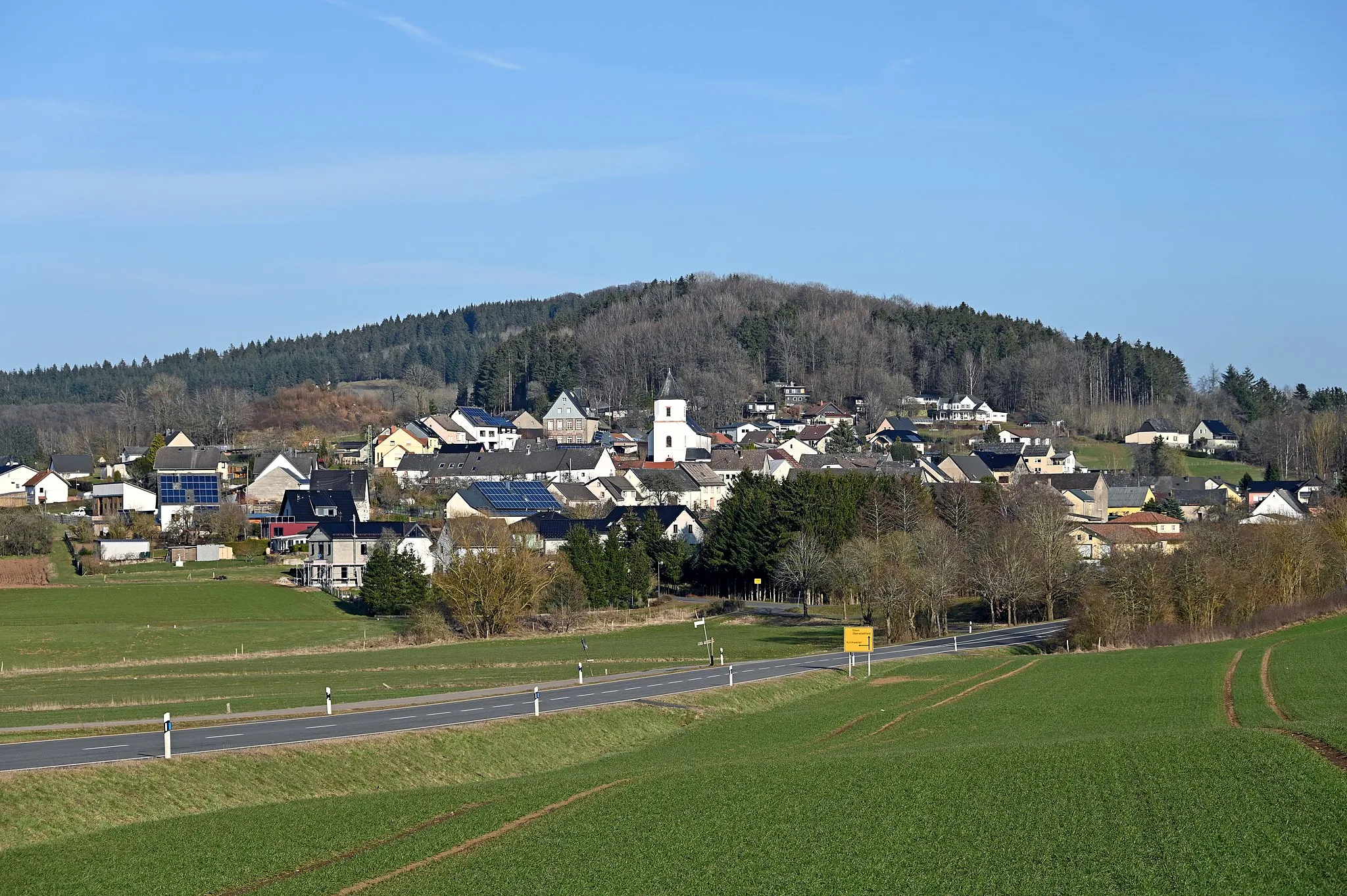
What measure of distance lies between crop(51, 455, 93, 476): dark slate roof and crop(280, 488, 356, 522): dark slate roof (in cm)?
3724

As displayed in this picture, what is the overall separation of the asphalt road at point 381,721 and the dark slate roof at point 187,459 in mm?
75668

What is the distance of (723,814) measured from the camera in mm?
19703

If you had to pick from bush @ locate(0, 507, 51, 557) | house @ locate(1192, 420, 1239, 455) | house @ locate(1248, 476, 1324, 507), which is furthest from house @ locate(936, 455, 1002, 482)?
bush @ locate(0, 507, 51, 557)

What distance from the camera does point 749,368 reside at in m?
200

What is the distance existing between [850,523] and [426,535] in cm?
2518

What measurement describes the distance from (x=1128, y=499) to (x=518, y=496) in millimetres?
52892

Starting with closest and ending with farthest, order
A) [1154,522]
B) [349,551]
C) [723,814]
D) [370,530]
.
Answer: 1. [723,814]
2. [349,551]
3. [370,530]
4. [1154,522]

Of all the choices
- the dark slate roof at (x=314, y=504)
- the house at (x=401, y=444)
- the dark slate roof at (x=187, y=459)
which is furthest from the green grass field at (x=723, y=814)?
the house at (x=401, y=444)

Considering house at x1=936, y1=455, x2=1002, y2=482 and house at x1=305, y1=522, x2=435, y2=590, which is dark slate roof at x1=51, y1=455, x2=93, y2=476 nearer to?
house at x1=305, y1=522, x2=435, y2=590

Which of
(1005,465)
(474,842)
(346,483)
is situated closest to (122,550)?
(346,483)

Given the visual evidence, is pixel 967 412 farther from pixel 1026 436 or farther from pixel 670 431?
pixel 670 431

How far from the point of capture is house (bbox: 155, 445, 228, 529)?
104m

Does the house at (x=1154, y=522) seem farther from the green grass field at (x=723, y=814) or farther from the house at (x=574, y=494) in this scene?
the green grass field at (x=723, y=814)

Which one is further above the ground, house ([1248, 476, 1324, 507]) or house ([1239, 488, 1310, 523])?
house ([1248, 476, 1324, 507])
